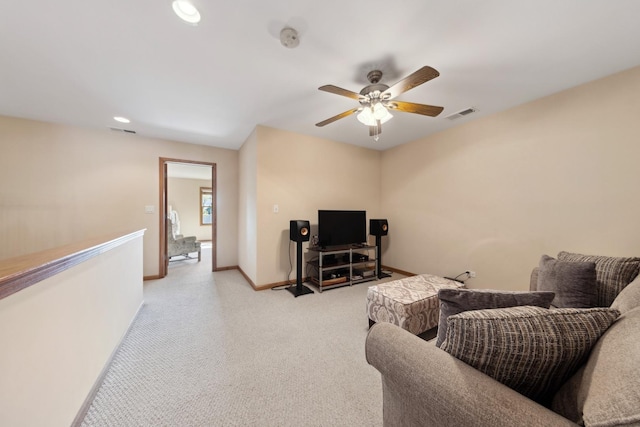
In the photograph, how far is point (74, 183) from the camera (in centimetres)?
331

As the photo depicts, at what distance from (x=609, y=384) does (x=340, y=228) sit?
10.6 ft

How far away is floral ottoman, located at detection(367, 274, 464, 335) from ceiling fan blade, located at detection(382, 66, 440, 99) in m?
1.84

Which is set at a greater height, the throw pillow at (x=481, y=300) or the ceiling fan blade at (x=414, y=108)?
the ceiling fan blade at (x=414, y=108)

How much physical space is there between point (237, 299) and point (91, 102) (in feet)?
9.68

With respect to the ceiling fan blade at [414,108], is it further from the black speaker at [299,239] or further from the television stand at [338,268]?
the television stand at [338,268]

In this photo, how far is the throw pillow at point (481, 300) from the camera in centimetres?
95

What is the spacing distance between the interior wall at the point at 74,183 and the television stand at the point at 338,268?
9.19 ft

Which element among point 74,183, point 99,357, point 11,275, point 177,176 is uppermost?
point 177,176

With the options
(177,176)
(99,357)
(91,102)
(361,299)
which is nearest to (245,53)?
(91,102)

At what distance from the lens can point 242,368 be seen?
1713 millimetres

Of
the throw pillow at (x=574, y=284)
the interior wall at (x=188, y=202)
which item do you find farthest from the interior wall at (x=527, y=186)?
the interior wall at (x=188, y=202)

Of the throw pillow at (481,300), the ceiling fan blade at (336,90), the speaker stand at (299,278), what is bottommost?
the speaker stand at (299,278)

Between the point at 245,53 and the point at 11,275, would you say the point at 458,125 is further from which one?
the point at 11,275

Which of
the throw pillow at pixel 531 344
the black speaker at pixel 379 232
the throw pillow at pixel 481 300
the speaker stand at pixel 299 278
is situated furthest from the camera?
the black speaker at pixel 379 232
